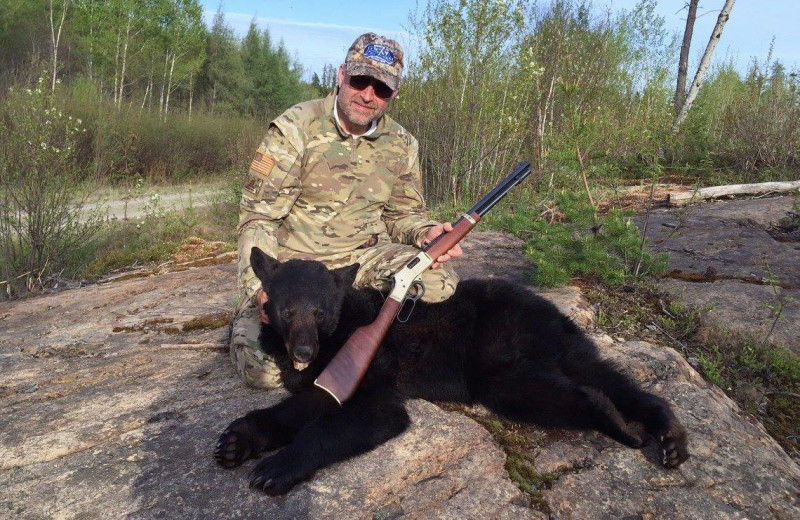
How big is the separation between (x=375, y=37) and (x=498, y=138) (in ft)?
19.9

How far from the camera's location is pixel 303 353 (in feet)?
8.25

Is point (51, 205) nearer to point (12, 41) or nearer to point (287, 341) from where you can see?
point (287, 341)

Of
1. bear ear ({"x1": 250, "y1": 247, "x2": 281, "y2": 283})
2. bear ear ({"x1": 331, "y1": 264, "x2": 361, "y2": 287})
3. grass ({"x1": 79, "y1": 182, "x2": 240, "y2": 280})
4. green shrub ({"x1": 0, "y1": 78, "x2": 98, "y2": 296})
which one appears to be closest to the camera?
bear ear ({"x1": 250, "y1": 247, "x2": 281, "y2": 283})

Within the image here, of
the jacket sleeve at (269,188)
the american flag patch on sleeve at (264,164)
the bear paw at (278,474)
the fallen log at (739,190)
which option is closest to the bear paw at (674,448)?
the bear paw at (278,474)

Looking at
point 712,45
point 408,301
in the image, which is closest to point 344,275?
point 408,301

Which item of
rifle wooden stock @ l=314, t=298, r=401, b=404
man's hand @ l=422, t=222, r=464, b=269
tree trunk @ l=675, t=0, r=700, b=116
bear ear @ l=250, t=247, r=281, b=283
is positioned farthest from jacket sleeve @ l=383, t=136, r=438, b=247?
tree trunk @ l=675, t=0, r=700, b=116

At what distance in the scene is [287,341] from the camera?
8.71 ft

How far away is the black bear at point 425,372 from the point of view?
2355 mm

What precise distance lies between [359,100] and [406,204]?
905 mm

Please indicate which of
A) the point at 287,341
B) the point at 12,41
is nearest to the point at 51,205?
the point at 287,341

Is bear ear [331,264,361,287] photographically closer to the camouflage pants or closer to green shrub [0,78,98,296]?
the camouflage pants

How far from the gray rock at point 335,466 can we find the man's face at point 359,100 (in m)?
1.83

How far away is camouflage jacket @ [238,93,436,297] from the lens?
338 centimetres

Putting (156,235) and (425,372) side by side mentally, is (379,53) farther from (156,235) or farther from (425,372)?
(156,235)
